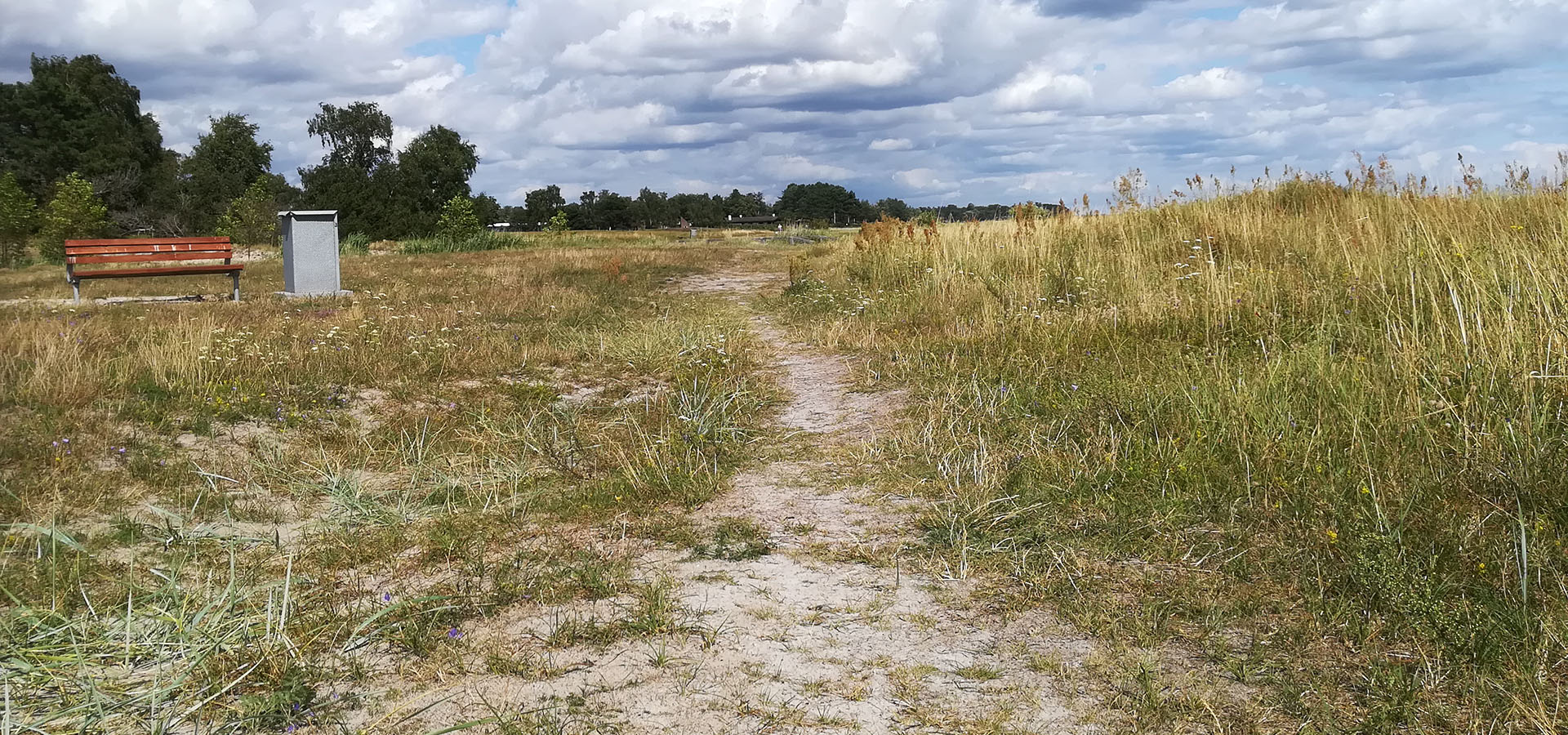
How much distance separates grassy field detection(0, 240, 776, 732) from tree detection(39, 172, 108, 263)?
24.3 meters

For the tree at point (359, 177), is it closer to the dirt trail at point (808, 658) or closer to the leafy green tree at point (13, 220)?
the leafy green tree at point (13, 220)

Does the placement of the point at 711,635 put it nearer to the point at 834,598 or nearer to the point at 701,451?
the point at 834,598

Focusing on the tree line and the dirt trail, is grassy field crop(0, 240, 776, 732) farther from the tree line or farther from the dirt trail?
the tree line

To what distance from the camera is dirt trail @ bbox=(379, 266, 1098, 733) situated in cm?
253

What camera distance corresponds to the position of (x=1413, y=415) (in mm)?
4105

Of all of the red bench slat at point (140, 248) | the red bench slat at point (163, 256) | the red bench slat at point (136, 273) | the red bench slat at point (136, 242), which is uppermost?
the red bench slat at point (136, 242)

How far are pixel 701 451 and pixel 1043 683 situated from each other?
107 inches

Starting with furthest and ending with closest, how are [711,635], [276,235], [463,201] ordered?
[463,201], [276,235], [711,635]

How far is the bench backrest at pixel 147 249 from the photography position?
11.8 m

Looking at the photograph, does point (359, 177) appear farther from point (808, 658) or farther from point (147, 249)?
point (808, 658)

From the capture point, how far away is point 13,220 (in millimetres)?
27672

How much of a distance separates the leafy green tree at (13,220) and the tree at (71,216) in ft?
1.60

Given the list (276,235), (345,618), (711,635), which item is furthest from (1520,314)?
(276,235)

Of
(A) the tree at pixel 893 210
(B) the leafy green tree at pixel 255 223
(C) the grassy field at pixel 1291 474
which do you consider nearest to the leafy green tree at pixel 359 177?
(B) the leafy green tree at pixel 255 223
